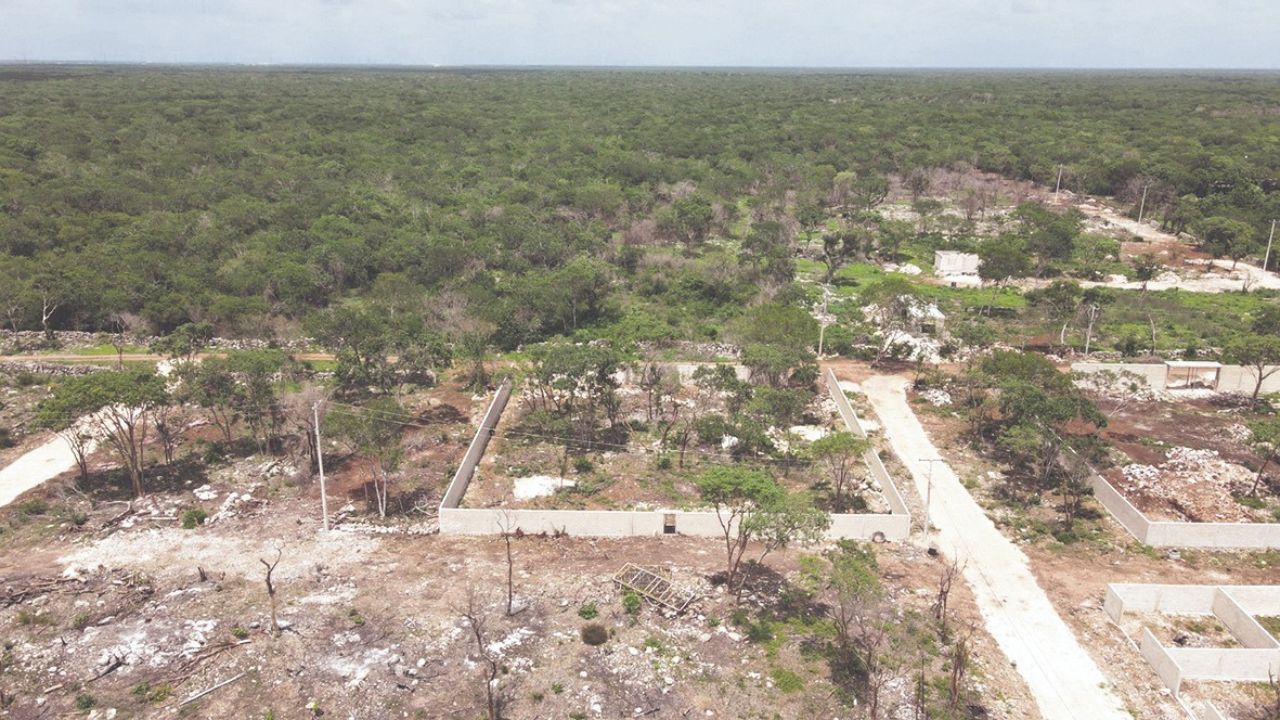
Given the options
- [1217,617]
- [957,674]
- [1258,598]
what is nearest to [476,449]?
[957,674]

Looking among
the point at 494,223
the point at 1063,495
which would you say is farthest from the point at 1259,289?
the point at 494,223

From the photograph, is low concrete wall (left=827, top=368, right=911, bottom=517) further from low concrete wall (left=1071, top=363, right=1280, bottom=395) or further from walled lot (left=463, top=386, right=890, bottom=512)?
low concrete wall (left=1071, top=363, right=1280, bottom=395)

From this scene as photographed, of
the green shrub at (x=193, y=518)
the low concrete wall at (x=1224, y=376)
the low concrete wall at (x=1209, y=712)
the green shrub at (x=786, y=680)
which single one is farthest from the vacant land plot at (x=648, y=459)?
the low concrete wall at (x=1224, y=376)

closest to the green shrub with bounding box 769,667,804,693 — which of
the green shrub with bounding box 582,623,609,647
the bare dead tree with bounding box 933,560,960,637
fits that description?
the green shrub with bounding box 582,623,609,647

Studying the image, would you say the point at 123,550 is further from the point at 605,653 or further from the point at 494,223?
the point at 494,223

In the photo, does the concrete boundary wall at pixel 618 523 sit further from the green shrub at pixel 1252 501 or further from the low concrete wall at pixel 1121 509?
the green shrub at pixel 1252 501

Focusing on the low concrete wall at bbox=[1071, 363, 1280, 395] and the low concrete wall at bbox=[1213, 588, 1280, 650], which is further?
the low concrete wall at bbox=[1071, 363, 1280, 395]
